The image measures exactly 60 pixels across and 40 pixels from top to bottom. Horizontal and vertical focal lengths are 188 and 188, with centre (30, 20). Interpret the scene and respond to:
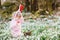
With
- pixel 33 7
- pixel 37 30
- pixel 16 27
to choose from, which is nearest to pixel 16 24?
pixel 16 27

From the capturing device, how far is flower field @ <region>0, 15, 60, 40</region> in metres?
1.62

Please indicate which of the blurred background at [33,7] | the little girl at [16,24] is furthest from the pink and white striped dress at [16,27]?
the blurred background at [33,7]

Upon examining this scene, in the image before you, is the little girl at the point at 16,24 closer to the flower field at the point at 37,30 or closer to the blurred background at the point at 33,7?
the flower field at the point at 37,30

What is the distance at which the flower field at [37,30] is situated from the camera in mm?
1625

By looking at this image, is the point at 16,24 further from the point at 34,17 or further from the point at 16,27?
the point at 34,17

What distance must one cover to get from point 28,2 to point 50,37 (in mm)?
489

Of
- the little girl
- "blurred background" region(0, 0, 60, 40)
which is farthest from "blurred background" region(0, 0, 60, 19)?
the little girl

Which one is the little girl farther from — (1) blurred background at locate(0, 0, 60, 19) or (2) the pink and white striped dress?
(1) blurred background at locate(0, 0, 60, 19)

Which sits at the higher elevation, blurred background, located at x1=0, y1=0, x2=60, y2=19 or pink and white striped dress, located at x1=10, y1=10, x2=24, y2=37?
blurred background, located at x1=0, y1=0, x2=60, y2=19

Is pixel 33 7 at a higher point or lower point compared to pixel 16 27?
higher

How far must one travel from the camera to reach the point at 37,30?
1.71 metres

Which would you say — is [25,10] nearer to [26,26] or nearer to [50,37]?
[26,26]

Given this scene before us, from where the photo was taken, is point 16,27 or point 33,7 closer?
point 16,27

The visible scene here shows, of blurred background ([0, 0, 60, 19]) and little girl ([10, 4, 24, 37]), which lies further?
blurred background ([0, 0, 60, 19])
